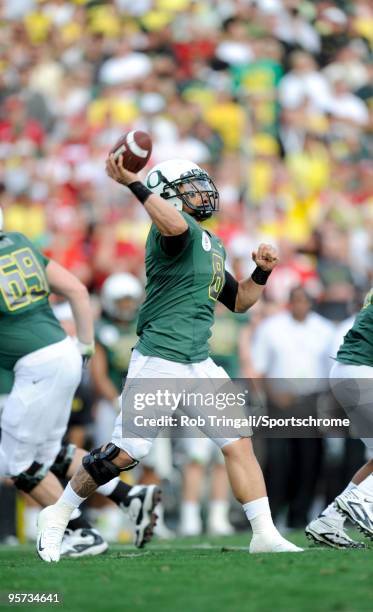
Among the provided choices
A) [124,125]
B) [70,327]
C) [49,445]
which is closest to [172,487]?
[70,327]

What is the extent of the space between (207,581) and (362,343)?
224cm

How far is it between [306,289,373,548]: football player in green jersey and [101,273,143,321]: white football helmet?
147 inches

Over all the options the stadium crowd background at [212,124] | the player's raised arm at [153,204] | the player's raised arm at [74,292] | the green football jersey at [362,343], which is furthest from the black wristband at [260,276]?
the stadium crowd background at [212,124]

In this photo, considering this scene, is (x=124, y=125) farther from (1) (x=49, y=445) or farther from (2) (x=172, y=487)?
(1) (x=49, y=445)

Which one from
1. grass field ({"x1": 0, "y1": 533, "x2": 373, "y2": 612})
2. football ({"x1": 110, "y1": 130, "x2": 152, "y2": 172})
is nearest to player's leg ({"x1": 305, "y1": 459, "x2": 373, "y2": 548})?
grass field ({"x1": 0, "y1": 533, "x2": 373, "y2": 612})

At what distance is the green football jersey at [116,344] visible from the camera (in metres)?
11.2

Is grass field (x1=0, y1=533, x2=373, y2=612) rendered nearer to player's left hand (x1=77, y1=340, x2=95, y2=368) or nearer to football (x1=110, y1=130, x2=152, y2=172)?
player's left hand (x1=77, y1=340, x2=95, y2=368)

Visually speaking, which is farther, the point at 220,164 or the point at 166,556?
the point at 220,164

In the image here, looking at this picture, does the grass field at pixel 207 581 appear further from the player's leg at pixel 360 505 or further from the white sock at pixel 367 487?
the white sock at pixel 367 487

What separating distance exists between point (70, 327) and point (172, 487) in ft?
6.64

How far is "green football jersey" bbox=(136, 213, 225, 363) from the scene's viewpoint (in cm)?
697

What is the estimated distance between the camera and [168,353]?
6.95 metres

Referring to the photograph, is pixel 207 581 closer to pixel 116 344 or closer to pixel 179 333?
pixel 179 333

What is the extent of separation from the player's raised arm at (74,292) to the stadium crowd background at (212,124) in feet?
11.6
